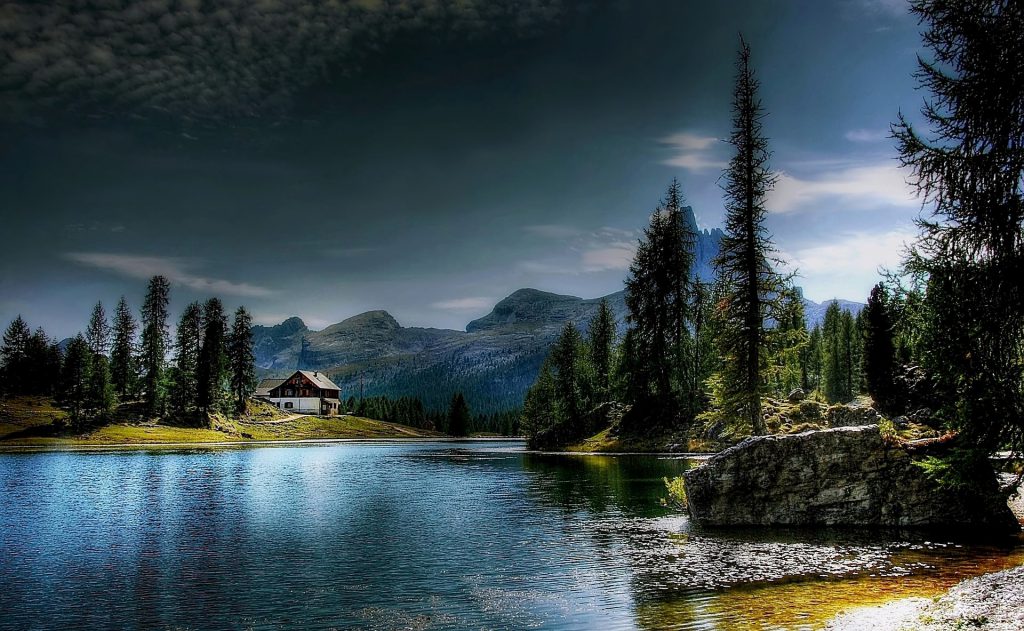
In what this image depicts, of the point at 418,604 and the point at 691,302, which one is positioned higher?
the point at 691,302

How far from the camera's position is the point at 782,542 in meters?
23.5

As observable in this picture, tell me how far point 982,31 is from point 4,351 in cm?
18390

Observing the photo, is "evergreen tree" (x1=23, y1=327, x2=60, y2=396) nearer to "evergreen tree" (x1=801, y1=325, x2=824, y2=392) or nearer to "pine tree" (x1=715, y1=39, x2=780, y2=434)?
"pine tree" (x1=715, y1=39, x2=780, y2=434)

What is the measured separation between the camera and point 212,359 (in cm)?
12862

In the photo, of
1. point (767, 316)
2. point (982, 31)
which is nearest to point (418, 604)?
point (982, 31)

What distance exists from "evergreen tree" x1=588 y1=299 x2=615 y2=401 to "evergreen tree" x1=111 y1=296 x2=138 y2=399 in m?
92.7

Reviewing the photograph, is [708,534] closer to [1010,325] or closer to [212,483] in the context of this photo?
[1010,325]

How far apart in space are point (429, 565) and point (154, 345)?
404 feet

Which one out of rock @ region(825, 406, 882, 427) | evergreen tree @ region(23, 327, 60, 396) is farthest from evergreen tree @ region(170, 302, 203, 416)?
rock @ region(825, 406, 882, 427)

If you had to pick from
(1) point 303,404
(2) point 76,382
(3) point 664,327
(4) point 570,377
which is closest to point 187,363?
(2) point 76,382

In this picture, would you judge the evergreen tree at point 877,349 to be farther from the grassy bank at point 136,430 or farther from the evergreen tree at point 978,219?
the grassy bank at point 136,430

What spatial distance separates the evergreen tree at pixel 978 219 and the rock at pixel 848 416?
124 feet

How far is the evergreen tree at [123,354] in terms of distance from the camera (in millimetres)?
125250

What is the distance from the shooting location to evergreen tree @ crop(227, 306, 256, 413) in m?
145
